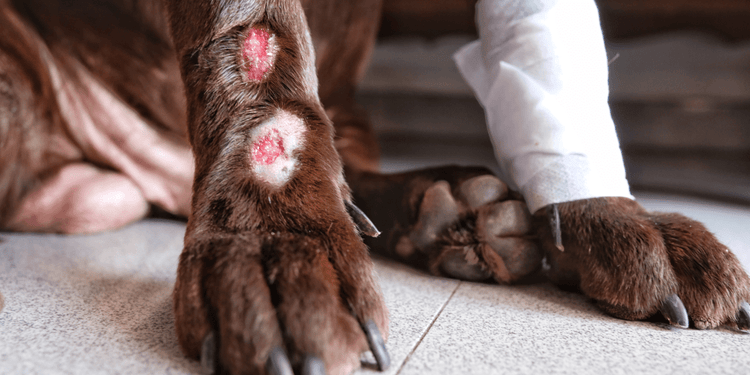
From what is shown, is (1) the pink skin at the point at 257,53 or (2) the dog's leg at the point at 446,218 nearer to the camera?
(1) the pink skin at the point at 257,53

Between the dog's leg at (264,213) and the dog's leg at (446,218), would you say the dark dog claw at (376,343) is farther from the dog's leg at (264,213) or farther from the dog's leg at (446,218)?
the dog's leg at (446,218)

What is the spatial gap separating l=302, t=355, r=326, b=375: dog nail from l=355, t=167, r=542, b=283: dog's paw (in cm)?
38

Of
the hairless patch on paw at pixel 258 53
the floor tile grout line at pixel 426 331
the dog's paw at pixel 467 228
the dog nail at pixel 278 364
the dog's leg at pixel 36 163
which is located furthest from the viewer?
the dog's leg at pixel 36 163

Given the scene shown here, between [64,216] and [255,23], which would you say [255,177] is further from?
[64,216]

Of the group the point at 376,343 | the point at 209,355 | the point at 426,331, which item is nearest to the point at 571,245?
the point at 426,331

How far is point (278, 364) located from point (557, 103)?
20.9 inches

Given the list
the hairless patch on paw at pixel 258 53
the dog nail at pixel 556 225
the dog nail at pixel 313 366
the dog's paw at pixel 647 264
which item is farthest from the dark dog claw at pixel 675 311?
the hairless patch on paw at pixel 258 53

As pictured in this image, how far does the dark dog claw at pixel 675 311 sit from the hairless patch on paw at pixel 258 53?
58cm

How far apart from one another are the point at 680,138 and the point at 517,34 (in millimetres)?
1609

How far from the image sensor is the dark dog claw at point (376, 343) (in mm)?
480

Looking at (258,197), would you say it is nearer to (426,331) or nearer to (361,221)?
(361,221)

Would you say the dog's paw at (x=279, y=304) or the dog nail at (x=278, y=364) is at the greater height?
the dog's paw at (x=279, y=304)

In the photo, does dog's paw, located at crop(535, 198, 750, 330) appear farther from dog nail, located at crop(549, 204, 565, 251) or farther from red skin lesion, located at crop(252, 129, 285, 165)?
red skin lesion, located at crop(252, 129, 285, 165)

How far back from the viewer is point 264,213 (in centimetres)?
55
